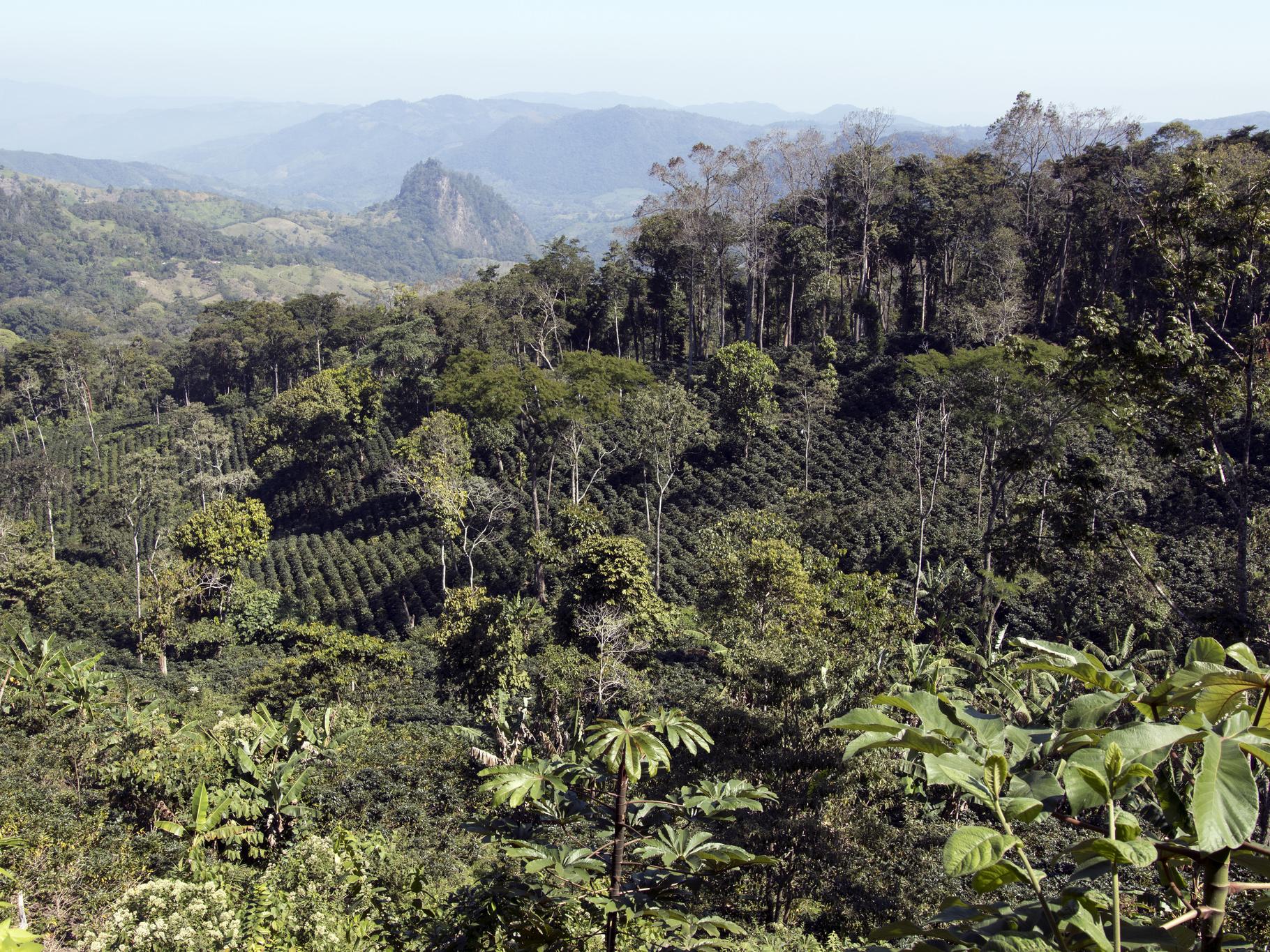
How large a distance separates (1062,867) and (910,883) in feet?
11.3

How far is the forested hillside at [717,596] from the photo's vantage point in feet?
10.4

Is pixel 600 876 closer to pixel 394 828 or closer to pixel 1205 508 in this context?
pixel 394 828

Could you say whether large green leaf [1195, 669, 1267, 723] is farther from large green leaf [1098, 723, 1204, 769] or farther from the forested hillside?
large green leaf [1098, 723, 1204, 769]

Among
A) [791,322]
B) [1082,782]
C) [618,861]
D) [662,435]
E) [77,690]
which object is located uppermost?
[1082,782]

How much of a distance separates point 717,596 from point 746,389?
38.5 ft

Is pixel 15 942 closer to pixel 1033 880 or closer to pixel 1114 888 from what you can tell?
pixel 1033 880

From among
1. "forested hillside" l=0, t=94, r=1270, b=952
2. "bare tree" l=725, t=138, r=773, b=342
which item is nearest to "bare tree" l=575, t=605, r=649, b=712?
"forested hillside" l=0, t=94, r=1270, b=952

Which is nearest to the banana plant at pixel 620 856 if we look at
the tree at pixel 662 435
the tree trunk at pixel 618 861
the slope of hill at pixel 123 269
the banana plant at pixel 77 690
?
the tree trunk at pixel 618 861

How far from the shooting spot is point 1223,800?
1.51m

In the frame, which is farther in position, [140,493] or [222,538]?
[140,493]

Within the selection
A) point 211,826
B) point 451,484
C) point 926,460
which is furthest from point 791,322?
point 211,826

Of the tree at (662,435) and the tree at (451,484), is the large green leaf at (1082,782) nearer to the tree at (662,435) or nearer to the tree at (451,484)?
the tree at (662,435)

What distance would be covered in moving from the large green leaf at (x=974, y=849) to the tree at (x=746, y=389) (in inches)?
1078

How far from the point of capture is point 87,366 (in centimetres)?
5066
